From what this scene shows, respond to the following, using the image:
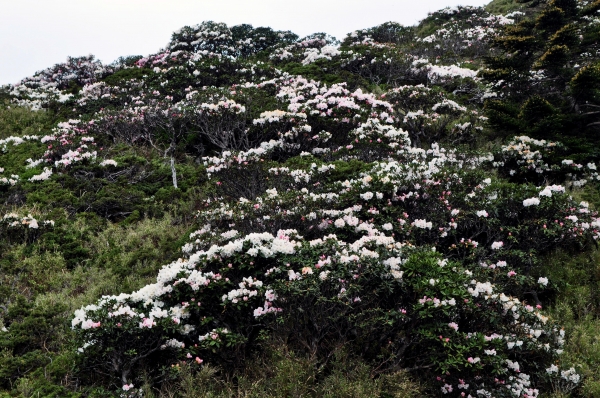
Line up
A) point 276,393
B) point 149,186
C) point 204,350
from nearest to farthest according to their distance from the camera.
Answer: point 276,393
point 204,350
point 149,186

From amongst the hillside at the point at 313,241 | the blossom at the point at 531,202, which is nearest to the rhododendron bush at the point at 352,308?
the hillside at the point at 313,241

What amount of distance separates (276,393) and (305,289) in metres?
1.18

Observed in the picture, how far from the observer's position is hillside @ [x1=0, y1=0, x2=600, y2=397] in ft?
16.2

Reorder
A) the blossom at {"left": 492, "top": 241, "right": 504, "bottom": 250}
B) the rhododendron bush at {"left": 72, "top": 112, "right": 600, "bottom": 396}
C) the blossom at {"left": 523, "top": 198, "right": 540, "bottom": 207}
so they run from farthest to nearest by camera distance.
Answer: the blossom at {"left": 523, "top": 198, "right": 540, "bottom": 207}, the blossom at {"left": 492, "top": 241, "right": 504, "bottom": 250}, the rhododendron bush at {"left": 72, "top": 112, "right": 600, "bottom": 396}

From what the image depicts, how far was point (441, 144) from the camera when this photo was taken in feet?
41.0

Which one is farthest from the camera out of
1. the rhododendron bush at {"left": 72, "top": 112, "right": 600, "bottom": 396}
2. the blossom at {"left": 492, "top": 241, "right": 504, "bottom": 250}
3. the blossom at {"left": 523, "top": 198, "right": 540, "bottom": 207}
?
the blossom at {"left": 523, "top": 198, "right": 540, "bottom": 207}

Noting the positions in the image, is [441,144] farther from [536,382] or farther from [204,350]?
[204,350]

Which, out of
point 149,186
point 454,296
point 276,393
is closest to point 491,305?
point 454,296

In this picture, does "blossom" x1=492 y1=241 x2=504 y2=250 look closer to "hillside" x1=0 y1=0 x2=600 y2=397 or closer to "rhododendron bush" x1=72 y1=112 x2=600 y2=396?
"rhododendron bush" x1=72 y1=112 x2=600 y2=396

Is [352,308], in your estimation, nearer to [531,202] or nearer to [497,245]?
[497,245]

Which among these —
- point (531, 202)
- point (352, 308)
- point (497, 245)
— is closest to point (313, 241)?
point (352, 308)

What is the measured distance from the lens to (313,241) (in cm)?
609

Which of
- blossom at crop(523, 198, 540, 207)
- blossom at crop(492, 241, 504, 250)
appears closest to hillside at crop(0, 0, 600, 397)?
blossom at crop(523, 198, 540, 207)

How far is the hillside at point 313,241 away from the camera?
4941mm
